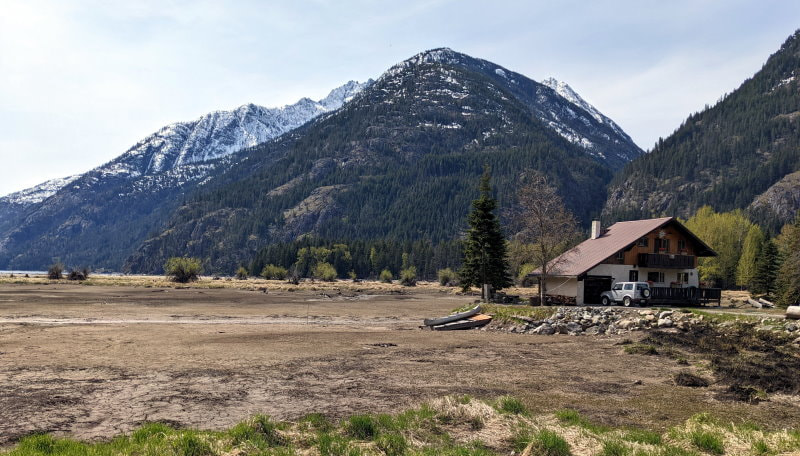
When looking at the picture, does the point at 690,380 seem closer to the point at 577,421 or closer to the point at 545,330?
the point at 577,421

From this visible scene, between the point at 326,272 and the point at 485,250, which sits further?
the point at 326,272

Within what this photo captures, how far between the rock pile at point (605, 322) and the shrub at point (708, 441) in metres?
21.4

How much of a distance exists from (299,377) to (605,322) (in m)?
22.2

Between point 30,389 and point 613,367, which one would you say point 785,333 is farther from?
point 30,389

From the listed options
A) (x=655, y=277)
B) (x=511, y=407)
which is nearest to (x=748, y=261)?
(x=655, y=277)

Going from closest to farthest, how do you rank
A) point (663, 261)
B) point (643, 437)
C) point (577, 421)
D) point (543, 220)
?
point (643, 437) → point (577, 421) → point (543, 220) → point (663, 261)

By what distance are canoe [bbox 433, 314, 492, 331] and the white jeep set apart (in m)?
15.2

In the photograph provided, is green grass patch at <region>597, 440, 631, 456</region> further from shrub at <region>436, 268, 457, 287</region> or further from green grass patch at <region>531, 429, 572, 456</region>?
shrub at <region>436, 268, 457, 287</region>

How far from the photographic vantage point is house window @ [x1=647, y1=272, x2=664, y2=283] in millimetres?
50531

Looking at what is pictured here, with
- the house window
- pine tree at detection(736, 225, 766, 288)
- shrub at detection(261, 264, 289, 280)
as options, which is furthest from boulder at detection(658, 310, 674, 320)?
shrub at detection(261, 264, 289, 280)

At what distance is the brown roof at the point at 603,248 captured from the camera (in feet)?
157

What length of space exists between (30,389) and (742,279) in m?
101

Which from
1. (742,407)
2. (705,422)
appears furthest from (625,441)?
(742,407)

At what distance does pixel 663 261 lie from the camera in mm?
49344
